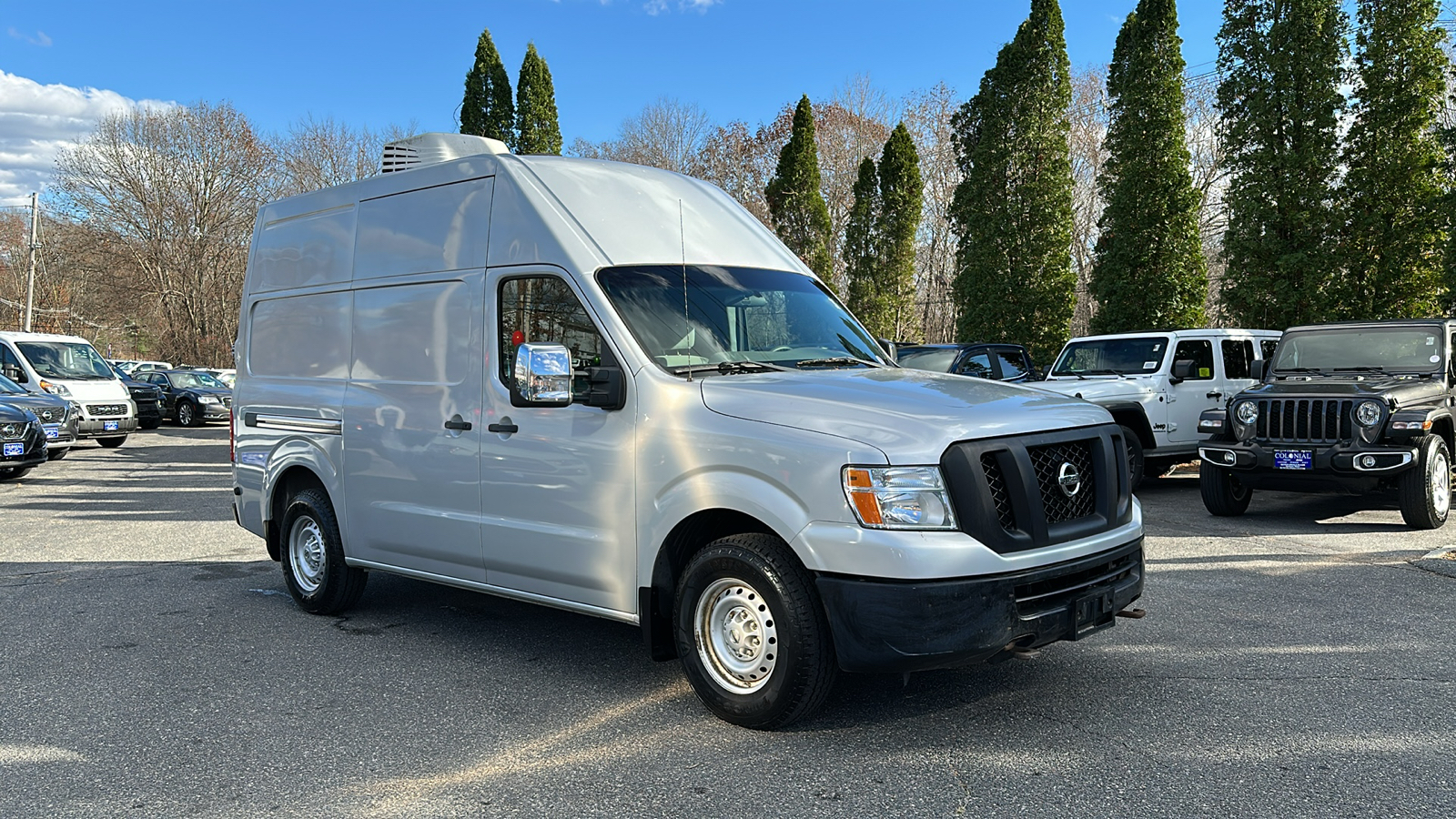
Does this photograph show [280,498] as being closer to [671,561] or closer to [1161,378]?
[671,561]

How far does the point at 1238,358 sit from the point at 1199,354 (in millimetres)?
630

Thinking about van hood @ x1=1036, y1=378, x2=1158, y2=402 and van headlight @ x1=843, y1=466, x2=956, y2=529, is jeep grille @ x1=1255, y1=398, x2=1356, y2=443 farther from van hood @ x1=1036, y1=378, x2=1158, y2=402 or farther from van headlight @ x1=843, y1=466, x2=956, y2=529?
van headlight @ x1=843, y1=466, x2=956, y2=529

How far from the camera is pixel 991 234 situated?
23672 millimetres

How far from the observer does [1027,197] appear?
2338 cm

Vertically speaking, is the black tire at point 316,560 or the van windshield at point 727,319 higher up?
the van windshield at point 727,319

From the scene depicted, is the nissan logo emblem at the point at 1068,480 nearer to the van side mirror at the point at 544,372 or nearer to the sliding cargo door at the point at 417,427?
the van side mirror at the point at 544,372

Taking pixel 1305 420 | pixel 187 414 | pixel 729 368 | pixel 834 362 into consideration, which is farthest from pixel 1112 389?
pixel 187 414

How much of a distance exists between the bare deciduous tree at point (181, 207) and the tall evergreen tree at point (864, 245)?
81.7 feet

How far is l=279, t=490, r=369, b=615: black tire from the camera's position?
6.62 metres

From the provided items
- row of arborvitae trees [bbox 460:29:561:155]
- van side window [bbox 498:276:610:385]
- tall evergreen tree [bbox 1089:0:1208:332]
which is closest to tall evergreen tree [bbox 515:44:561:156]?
row of arborvitae trees [bbox 460:29:561:155]

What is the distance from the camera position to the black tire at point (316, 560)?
662 cm

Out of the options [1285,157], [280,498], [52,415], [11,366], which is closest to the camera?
[280,498]

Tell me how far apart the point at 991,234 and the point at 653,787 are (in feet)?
69.9

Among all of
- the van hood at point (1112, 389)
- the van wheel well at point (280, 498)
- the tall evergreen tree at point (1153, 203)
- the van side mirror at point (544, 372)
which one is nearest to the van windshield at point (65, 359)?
the van wheel well at point (280, 498)
